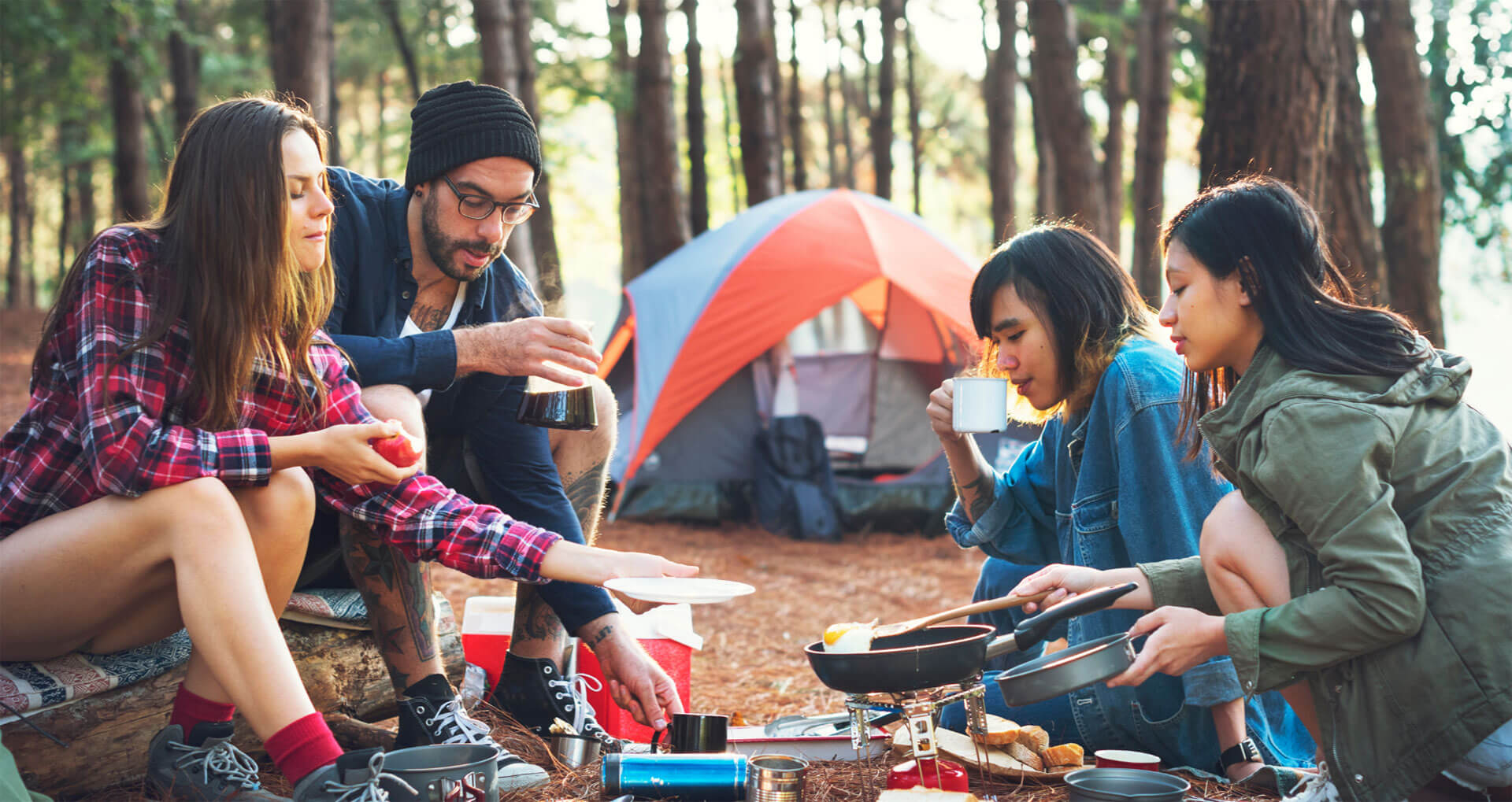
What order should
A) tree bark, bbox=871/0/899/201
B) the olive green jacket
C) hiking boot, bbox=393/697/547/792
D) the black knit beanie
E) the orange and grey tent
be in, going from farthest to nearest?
1. tree bark, bbox=871/0/899/201
2. the orange and grey tent
3. the black knit beanie
4. hiking boot, bbox=393/697/547/792
5. the olive green jacket

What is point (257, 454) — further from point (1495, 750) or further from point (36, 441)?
point (1495, 750)

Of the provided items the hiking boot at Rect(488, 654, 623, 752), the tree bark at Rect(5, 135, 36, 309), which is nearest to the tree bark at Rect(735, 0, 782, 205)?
the hiking boot at Rect(488, 654, 623, 752)

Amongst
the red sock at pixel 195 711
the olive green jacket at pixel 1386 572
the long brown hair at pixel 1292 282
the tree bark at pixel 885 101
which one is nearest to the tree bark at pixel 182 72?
the tree bark at pixel 885 101

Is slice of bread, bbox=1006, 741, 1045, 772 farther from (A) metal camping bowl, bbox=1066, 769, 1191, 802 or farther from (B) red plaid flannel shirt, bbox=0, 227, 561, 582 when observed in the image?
(B) red plaid flannel shirt, bbox=0, 227, 561, 582

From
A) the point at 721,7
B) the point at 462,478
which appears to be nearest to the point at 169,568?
the point at 462,478

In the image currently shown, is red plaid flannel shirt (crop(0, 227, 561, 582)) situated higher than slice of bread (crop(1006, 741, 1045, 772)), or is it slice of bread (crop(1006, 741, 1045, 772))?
red plaid flannel shirt (crop(0, 227, 561, 582))

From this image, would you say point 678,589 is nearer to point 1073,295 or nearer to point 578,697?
point 578,697

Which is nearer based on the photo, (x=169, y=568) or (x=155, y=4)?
(x=169, y=568)

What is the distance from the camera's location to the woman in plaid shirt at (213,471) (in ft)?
6.11

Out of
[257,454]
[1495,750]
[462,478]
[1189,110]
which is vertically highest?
[1189,110]

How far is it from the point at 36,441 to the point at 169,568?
1.14ft

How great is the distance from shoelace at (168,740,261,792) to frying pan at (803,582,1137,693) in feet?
3.45

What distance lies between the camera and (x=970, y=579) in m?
5.79

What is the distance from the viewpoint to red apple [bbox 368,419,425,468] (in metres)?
2.08
